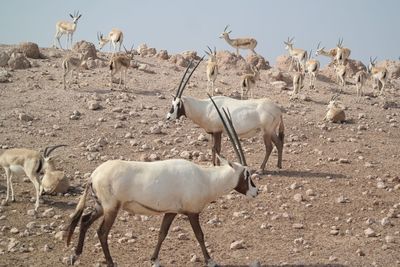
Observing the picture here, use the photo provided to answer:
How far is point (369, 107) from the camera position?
1931 cm

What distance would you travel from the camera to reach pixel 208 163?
11609 mm

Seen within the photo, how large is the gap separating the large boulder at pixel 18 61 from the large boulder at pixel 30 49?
6.14ft

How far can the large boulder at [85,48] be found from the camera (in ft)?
76.9

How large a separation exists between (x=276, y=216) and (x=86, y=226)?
11.0 ft

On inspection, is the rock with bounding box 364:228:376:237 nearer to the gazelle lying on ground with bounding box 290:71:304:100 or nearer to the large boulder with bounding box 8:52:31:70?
the gazelle lying on ground with bounding box 290:71:304:100

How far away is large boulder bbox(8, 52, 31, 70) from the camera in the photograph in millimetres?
19953

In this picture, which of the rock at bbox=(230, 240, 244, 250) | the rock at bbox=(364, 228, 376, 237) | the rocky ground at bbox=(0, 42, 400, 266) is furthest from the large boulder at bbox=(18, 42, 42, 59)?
the rock at bbox=(364, 228, 376, 237)

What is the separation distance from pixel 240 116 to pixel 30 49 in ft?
46.2

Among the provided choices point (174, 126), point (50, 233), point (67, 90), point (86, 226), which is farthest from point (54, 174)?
point (67, 90)

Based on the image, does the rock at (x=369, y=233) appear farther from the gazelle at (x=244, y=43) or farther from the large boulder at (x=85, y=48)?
the gazelle at (x=244, y=43)

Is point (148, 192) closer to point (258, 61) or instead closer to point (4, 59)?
point (4, 59)

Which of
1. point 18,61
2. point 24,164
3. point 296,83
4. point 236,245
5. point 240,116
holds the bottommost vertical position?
point 236,245

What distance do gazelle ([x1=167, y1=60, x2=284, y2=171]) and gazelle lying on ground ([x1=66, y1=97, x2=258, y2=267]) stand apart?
13.3 feet

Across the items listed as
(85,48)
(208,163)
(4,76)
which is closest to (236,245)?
(208,163)
